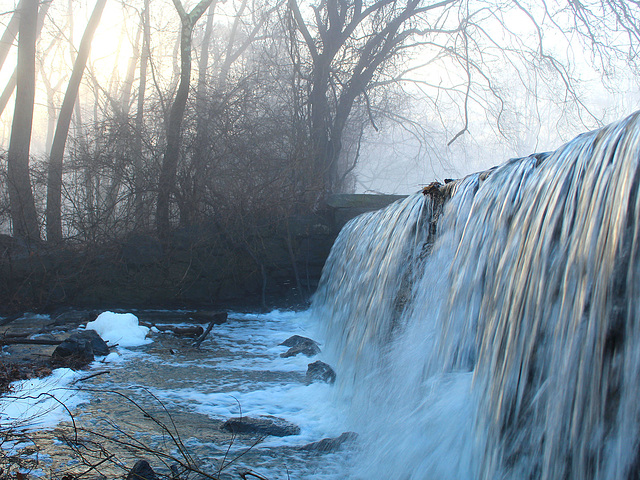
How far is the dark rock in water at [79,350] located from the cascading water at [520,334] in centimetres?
252

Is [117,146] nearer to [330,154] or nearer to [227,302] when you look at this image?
[227,302]

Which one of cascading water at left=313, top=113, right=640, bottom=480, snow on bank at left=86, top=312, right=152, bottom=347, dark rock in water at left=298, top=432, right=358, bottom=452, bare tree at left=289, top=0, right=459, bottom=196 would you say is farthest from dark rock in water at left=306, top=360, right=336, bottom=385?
bare tree at left=289, top=0, right=459, bottom=196

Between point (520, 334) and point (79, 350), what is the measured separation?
429cm

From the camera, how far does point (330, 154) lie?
12.1m

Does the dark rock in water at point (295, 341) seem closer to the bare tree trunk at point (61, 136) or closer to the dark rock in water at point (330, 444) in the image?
the dark rock in water at point (330, 444)

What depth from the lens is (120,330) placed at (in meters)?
6.55

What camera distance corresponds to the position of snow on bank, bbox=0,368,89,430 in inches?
128

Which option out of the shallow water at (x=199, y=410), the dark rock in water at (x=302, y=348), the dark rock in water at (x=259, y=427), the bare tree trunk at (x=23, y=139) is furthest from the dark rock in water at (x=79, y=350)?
the bare tree trunk at (x=23, y=139)

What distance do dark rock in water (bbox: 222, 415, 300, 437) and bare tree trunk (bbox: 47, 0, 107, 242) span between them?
7194 millimetres

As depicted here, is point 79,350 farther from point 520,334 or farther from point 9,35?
point 9,35

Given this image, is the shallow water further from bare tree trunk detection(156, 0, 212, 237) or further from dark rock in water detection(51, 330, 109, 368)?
bare tree trunk detection(156, 0, 212, 237)

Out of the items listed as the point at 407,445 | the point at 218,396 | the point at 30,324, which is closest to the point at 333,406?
the point at 218,396

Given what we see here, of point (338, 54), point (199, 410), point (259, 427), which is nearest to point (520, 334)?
point (259, 427)

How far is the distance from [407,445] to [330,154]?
31.9 ft
